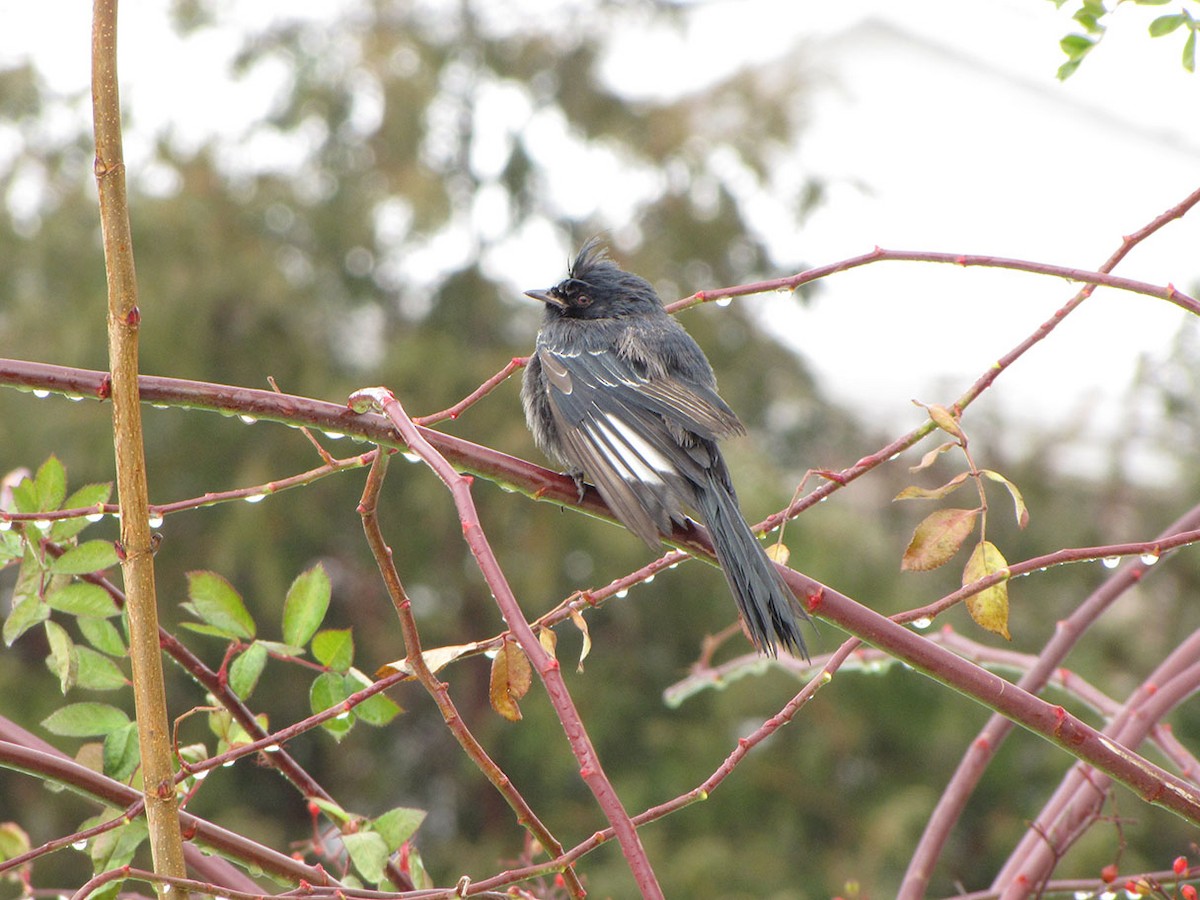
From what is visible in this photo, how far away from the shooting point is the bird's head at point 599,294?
3703 millimetres

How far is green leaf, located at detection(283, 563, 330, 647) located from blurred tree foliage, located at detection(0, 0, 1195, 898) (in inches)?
218

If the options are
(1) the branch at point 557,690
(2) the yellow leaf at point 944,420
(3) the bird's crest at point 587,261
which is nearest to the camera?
(1) the branch at point 557,690

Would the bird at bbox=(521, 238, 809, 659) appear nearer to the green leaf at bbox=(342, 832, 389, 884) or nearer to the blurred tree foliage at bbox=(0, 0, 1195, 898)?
the green leaf at bbox=(342, 832, 389, 884)

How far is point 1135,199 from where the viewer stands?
16594 millimetres

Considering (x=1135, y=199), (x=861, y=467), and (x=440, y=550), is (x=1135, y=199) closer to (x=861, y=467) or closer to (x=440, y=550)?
(x=440, y=550)

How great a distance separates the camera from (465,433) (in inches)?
313

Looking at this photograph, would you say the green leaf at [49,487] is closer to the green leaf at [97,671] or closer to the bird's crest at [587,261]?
the green leaf at [97,671]

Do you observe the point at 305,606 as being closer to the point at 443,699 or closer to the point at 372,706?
the point at 372,706

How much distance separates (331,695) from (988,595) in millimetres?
917

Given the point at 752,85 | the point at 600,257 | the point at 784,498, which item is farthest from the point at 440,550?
the point at 600,257

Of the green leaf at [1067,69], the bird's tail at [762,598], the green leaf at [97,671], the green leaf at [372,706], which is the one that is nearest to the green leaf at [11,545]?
the green leaf at [97,671]

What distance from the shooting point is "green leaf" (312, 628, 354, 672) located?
185cm

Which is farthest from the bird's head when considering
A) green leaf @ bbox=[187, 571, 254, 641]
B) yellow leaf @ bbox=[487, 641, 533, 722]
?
yellow leaf @ bbox=[487, 641, 533, 722]

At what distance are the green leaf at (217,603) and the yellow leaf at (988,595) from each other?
984 mm
